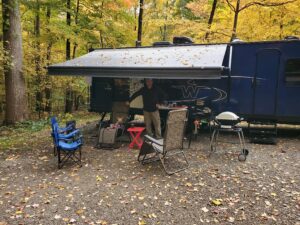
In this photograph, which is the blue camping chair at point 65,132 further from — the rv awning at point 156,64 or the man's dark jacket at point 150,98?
the man's dark jacket at point 150,98

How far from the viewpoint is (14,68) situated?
10.9 m

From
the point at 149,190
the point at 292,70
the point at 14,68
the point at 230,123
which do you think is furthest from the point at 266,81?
the point at 14,68

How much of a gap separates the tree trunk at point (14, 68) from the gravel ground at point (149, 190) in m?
4.15

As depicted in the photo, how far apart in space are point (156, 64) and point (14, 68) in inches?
230

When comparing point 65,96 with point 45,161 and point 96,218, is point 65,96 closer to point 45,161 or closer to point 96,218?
point 45,161

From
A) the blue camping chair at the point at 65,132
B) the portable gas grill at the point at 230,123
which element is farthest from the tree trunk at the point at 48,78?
the portable gas grill at the point at 230,123

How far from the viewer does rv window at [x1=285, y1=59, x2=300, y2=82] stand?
880 cm

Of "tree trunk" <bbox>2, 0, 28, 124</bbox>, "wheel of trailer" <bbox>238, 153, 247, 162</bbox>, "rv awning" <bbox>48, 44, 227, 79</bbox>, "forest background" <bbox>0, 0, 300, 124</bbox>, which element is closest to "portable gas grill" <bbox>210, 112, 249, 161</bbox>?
"wheel of trailer" <bbox>238, 153, 247, 162</bbox>

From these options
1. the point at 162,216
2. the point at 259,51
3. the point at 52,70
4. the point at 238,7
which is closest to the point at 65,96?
the point at 52,70

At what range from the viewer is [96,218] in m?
4.21

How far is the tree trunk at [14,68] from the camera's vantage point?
10.6 meters

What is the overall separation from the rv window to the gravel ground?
8.31ft

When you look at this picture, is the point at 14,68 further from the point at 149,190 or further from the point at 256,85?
the point at 256,85

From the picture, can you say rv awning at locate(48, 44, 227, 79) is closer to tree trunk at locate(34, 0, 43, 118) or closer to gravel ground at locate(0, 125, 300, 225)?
gravel ground at locate(0, 125, 300, 225)
